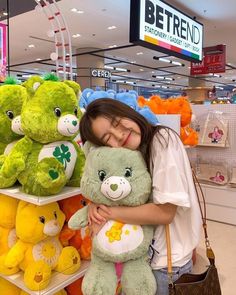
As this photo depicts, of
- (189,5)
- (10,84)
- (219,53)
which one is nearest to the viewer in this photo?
(10,84)

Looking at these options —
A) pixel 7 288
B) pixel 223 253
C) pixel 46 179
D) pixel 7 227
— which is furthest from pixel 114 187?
pixel 223 253

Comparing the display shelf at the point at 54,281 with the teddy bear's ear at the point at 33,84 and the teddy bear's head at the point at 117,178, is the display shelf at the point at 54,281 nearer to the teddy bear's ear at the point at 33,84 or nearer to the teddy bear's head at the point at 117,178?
the teddy bear's head at the point at 117,178

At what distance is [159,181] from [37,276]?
0.90m

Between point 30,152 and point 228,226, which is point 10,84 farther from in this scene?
point 228,226

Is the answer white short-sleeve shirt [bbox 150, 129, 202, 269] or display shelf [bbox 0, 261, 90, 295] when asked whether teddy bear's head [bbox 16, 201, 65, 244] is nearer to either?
display shelf [bbox 0, 261, 90, 295]

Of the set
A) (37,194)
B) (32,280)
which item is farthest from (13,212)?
(32,280)

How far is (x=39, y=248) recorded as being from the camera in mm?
1687

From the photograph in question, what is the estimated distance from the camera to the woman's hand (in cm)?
120

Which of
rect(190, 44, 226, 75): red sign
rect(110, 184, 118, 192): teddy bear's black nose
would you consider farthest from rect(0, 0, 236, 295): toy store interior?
rect(190, 44, 226, 75): red sign

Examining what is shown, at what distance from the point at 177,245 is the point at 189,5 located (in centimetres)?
550

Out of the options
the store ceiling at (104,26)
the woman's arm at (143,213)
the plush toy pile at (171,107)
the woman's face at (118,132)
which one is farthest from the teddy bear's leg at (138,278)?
the store ceiling at (104,26)

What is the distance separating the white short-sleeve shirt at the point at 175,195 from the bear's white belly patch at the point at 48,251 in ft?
2.42

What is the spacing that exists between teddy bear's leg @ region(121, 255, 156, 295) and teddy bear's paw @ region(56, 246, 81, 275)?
1.71 feet

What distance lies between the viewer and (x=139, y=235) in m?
1.20
